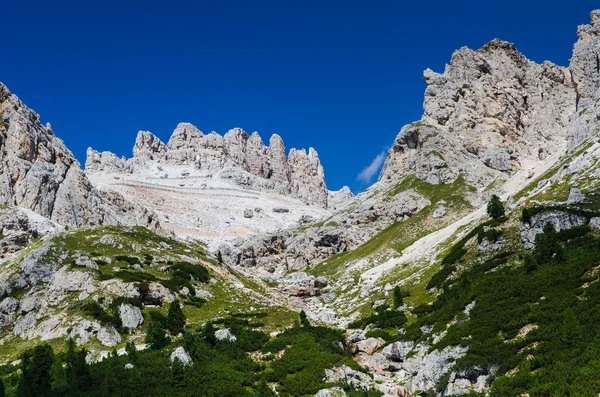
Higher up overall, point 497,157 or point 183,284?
point 497,157

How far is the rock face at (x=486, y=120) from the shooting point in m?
158

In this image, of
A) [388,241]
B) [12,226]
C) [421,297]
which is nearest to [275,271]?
[388,241]

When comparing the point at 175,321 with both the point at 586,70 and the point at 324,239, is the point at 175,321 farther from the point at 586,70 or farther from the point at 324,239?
the point at 586,70

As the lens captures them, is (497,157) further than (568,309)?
Yes

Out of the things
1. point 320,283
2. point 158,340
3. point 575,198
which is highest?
point 320,283

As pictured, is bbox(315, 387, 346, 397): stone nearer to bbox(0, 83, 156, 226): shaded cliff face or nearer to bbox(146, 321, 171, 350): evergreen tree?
bbox(146, 321, 171, 350): evergreen tree

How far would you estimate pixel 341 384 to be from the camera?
37656 mm

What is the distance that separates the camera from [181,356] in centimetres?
4012

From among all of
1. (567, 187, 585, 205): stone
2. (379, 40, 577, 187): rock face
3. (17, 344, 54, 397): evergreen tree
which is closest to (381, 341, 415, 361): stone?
(17, 344, 54, 397): evergreen tree

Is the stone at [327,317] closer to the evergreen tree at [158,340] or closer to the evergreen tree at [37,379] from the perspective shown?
the evergreen tree at [158,340]

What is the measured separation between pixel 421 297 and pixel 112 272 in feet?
145

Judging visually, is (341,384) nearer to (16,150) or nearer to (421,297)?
(421,297)

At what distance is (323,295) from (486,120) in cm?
11194

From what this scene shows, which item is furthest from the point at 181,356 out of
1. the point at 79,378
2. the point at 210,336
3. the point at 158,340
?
the point at 79,378
